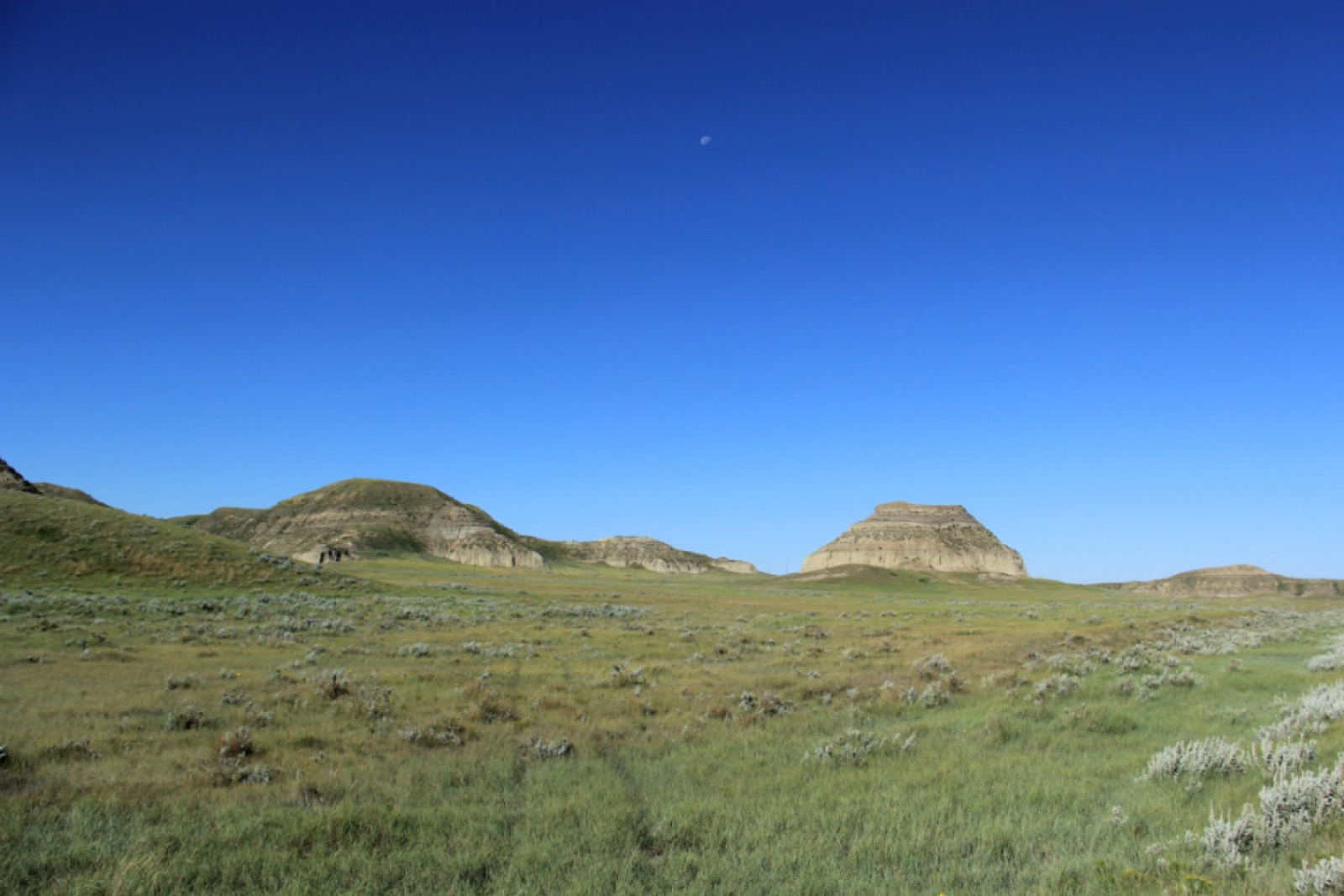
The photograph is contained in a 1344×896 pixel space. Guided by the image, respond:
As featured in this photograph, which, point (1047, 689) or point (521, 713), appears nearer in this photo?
point (521, 713)

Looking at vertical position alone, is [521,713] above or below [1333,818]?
below

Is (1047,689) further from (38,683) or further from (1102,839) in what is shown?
(38,683)

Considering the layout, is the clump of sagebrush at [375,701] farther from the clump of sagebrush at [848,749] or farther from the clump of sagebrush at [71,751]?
the clump of sagebrush at [848,749]

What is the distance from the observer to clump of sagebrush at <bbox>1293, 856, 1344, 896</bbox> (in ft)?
14.4

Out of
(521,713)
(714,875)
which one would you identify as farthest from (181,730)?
(714,875)

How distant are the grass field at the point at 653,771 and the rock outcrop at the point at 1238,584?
385 ft

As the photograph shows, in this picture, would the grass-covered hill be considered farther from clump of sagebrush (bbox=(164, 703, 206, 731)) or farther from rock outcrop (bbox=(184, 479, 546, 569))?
rock outcrop (bbox=(184, 479, 546, 569))

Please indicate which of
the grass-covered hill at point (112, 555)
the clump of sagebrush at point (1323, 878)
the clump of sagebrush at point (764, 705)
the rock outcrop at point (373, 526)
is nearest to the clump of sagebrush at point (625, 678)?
the clump of sagebrush at point (764, 705)

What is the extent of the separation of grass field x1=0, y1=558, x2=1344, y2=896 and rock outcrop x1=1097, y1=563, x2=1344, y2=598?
117 m

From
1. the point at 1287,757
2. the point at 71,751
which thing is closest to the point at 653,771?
the point at 1287,757

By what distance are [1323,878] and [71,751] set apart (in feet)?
42.3

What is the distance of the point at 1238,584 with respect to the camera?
389ft

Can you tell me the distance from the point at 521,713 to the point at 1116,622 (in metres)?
35.2

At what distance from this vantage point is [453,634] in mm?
25547
